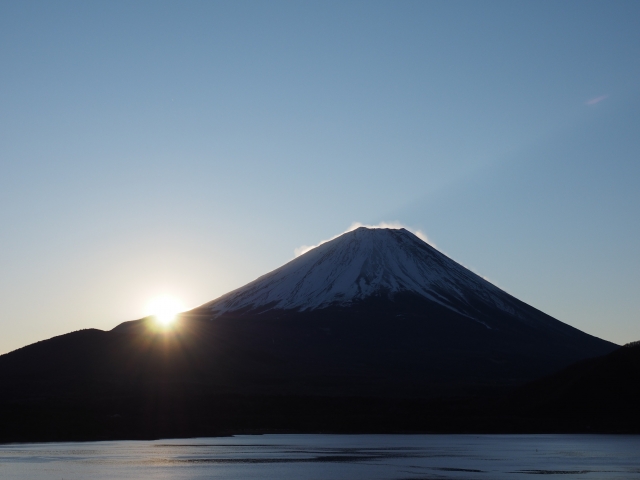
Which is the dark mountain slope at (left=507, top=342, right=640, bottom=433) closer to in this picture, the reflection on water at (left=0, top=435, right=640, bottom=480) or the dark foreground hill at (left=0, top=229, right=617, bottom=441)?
the dark foreground hill at (left=0, top=229, right=617, bottom=441)

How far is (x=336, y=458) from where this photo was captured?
5862 centimetres

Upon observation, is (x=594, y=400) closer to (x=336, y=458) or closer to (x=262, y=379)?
(x=336, y=458)

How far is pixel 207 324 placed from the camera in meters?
194

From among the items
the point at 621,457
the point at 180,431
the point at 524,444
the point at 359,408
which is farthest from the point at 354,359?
the point at 621,457

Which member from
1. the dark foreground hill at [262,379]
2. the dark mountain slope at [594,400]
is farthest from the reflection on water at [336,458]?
the dark foreground hill at [262,379]

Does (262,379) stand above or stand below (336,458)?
above

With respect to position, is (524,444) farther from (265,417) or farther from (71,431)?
(71,431)

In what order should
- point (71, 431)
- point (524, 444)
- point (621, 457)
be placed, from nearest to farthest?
1. point (621, 457)
2. point (524, 444)
3. point (71, 431)

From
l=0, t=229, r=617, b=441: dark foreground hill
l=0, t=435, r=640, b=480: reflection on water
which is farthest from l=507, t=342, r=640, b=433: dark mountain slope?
l=0, t=435, r=640, b=480: reflection on water

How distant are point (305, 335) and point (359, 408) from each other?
3533 inches

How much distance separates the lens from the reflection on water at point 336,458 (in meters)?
47.8

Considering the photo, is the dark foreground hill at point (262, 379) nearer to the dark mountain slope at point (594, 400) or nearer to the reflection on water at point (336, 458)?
the dark mountain slope at point (594, 400)

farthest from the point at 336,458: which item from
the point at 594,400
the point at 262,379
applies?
the point at 262,379

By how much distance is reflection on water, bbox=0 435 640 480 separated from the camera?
47.8 metres
